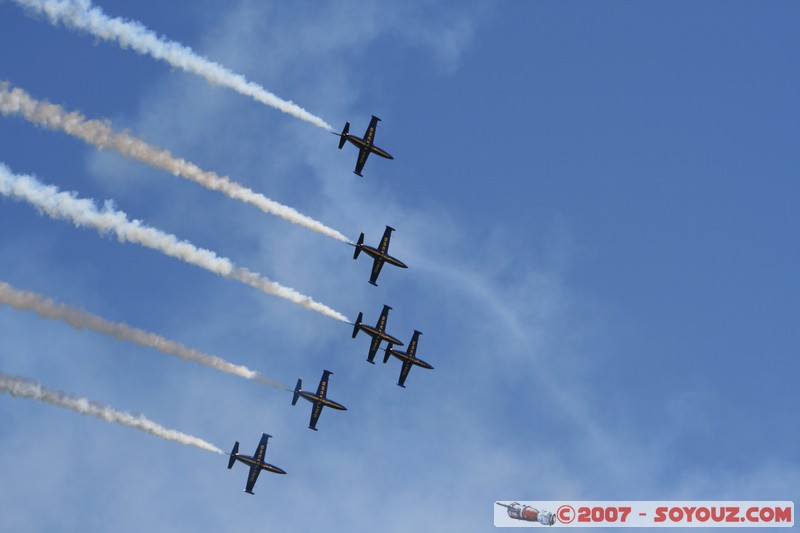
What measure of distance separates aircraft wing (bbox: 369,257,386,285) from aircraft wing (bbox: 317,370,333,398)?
9.03 m

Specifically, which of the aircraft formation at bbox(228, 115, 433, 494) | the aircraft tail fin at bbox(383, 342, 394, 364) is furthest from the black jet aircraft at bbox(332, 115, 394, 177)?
the aircraft tail fin at bbox(383, 342, 394, 364)

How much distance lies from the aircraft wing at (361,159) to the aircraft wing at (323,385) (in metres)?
17.2

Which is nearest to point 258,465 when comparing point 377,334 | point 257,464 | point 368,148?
point 257,464

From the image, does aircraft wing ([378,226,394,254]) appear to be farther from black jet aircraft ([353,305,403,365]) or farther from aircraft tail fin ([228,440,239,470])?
aircraft tail fin ([228,440,239,470])

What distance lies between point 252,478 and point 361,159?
2630 cm

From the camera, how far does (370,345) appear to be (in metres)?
119

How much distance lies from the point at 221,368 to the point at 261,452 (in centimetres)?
1881

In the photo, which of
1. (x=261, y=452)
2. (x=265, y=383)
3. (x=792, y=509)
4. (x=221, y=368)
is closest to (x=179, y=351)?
(x=221, y=368)

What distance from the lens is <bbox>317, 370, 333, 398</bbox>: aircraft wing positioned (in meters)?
116

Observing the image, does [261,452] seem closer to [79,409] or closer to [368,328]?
[368,328]

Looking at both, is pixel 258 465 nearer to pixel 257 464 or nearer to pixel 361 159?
pixel 257 464

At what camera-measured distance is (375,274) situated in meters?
113

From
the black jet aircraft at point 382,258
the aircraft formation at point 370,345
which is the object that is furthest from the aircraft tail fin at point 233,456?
the black jet aircraft at point 382,258

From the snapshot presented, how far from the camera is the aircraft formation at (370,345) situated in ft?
360
